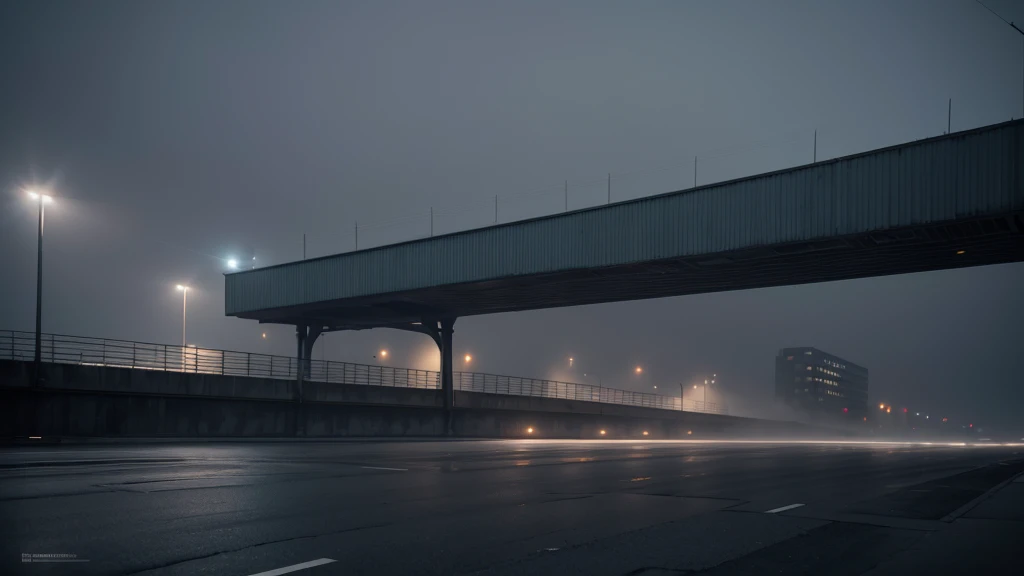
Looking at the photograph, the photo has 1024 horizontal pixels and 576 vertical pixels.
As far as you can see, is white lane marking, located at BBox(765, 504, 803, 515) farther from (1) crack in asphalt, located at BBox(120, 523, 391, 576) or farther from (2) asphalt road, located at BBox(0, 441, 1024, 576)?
(1) crack in asphalt, located at BBox(120, 523, 391, 576)

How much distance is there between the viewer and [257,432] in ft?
123

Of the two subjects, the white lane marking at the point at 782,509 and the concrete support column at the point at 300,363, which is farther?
the concrete support column at the point at 300,363

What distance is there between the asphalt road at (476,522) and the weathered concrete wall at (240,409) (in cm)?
1557

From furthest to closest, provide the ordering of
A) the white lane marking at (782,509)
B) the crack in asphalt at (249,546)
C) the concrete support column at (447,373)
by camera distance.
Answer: the concrete support column at (447,373), the white lane marking at (782,509), the crack in asphalt at (249,546)

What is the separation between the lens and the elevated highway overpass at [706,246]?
90.5 feet

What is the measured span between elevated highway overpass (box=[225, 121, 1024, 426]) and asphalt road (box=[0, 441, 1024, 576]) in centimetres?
1381

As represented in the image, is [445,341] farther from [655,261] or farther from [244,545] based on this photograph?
[244,545]

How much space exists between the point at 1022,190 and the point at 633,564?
973 inches

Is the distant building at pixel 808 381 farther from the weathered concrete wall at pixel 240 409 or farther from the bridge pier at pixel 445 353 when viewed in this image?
the bridge pier at pixel 445 353

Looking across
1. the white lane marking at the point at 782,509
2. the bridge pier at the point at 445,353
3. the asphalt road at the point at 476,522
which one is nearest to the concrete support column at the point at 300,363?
the bridge pier at the point at 445,353

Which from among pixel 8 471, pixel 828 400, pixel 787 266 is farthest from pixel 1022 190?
pixel 828 400

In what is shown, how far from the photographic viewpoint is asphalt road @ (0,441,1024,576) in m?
7.37

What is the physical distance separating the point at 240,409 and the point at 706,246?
22234mm

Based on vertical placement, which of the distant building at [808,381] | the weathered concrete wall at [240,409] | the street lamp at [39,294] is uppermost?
the street lamp at [39,294]
